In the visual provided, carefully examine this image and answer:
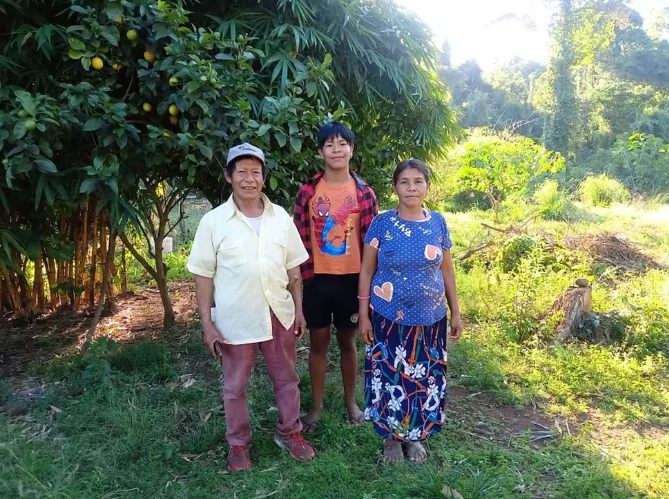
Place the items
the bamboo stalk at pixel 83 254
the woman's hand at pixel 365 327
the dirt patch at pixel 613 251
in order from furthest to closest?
1. the dirt patch at pixel 613 251
2. the bamboo stalk at pixel 83 254
3. the woman's hand at pixel 365 327

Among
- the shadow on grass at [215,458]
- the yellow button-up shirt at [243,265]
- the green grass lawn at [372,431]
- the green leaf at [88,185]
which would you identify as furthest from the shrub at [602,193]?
the green leaf at [88,185]

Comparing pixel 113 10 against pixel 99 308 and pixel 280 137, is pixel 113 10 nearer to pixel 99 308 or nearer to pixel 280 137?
pixel 280 137

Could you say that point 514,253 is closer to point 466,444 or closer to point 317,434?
point 466,444

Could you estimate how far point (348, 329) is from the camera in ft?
8.19

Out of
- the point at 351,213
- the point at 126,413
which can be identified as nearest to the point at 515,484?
the point at 351,213

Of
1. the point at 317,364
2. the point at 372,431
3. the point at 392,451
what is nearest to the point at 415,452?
the point at 392,451

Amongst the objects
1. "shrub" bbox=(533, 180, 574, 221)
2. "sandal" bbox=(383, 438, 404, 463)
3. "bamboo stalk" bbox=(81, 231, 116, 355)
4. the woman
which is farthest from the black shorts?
"shrub" bbox=(533, 180, 574, 221)

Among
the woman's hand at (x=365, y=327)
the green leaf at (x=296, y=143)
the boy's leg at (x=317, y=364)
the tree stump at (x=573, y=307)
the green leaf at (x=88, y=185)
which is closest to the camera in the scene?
the woman's hand at (x=365, y=327)

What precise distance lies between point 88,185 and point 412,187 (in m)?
1.58

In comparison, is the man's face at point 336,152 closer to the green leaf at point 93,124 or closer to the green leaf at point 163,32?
the green leaf at point 163,32

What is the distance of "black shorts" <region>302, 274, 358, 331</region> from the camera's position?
2.41 m

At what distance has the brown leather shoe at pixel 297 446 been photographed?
2.36m

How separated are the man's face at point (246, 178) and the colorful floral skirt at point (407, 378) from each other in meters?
0.81

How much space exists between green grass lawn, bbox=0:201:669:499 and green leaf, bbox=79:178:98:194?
1205 millimetres
